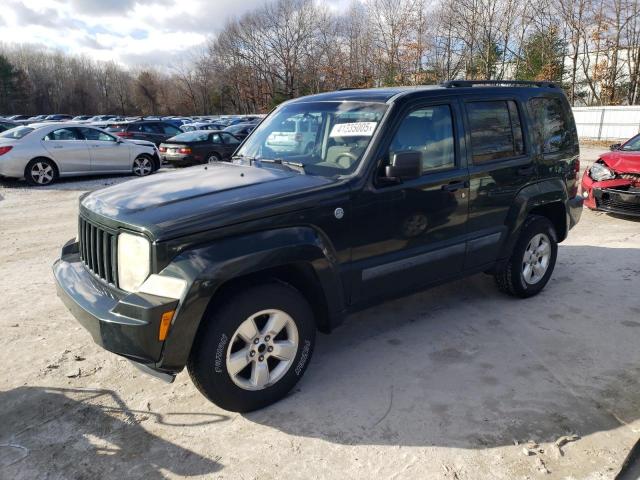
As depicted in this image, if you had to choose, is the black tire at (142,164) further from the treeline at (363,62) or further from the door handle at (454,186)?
the treeline at (363,62)

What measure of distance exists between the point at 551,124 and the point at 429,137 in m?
1.85

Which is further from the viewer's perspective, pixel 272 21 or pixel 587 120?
pixel 272 21

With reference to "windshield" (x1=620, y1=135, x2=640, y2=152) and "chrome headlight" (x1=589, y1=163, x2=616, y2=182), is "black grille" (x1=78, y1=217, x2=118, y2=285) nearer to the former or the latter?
"chrome headlight" (x1=589, y1=163, x2=616, y2=182)

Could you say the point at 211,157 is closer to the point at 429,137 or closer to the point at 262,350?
the point at 429,137

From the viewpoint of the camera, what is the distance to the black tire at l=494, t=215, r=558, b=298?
4.82 metres

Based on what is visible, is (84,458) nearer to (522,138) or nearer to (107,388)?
(107,388)

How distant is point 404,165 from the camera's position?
133 inches

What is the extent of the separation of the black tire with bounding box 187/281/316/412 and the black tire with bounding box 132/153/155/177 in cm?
1216

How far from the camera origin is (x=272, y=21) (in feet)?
202

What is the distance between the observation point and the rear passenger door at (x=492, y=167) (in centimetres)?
424

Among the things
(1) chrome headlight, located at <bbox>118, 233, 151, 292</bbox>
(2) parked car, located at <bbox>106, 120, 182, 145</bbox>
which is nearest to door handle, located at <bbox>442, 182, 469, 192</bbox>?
(1) chrome headlight, located at <bbox>118, 233, 151, 292</bbox>

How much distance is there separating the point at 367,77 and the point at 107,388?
148 feet

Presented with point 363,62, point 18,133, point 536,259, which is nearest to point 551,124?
point 536,259

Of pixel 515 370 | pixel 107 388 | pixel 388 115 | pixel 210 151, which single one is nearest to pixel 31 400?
pixel 107 388
